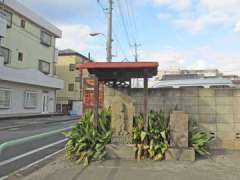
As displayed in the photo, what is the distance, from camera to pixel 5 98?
86.9 feet

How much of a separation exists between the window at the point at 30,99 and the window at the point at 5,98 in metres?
2.91

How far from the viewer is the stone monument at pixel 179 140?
7.49 meters

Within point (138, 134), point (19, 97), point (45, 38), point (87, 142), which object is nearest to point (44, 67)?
point (45, 38)

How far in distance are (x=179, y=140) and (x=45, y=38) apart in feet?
95.2

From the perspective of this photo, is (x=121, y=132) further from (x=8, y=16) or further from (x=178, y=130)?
(x=8, y=16)

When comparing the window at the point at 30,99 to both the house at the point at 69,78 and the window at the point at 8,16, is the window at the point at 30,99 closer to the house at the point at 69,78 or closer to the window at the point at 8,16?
the window at the point at 8,16

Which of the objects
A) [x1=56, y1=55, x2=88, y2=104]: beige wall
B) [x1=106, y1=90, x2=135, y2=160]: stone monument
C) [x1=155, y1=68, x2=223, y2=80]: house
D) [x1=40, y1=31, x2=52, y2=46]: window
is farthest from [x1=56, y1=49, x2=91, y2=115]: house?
[x1=106, y1=90, x2=135, y2=160]: stone monument

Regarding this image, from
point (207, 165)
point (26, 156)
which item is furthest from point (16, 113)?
point (207, 165)

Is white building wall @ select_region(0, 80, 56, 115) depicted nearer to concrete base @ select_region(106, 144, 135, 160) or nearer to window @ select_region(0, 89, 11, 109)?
window @ select_region(0, 89, 11, 109)

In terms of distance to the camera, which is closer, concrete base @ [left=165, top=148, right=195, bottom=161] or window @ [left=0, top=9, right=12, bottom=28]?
concrete base @ [left=165, top=148, right=195, bottom=161]

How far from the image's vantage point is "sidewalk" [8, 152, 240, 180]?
6036 mm

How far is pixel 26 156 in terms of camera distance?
8.78 metres

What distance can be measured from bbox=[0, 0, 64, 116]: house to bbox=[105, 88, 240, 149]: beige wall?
710 inches

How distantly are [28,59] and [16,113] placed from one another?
5.99 meters
